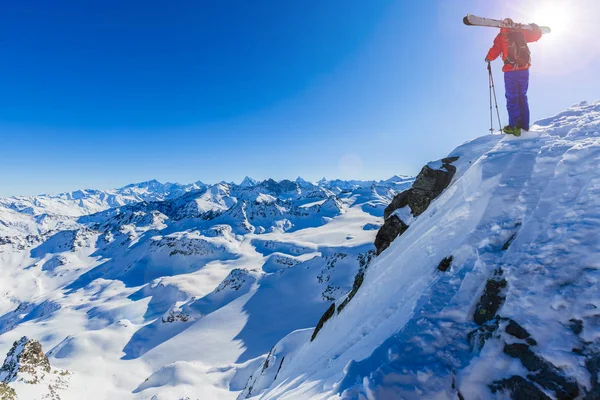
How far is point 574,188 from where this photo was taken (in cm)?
573

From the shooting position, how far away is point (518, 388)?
366 cm

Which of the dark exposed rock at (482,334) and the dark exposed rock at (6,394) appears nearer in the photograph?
the dark exposed rock at (482,334)

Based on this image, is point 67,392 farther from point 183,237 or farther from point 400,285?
point 183,237

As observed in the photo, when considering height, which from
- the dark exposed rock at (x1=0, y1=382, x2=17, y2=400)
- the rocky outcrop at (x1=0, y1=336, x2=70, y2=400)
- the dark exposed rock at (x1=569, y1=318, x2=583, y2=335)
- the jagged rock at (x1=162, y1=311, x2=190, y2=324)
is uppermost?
the dark exposed rock at (x1=569, y1=318, x2=583, y2=335)

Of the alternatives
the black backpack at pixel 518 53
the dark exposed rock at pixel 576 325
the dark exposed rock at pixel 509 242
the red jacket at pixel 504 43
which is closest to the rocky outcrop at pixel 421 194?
the red jacket at pixel 504 43

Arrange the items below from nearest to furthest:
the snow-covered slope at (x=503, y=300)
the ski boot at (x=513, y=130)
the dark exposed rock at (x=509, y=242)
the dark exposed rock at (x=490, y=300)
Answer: the snow-covered slope at (x=503, y=300)
the dark exposed rock at (x=490, y=300)
the dark exposed rock at (x=509, y=242)
the ski boot at (x=513, y=130)

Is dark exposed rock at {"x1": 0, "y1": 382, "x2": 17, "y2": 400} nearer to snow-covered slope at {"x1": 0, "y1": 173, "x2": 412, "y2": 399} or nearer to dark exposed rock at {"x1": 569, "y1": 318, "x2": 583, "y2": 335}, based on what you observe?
snow-covered slope at {"x1": 0, "y1": 173, "x2": 412, "y2": 399}

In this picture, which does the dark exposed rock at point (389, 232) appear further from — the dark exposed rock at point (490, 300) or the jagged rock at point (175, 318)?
the jagged rock at point (175, 318)

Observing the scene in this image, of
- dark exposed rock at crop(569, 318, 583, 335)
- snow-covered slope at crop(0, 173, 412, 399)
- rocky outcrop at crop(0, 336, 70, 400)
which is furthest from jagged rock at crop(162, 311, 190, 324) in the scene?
dark exposed rock at crop(569, 318, 583, 335)

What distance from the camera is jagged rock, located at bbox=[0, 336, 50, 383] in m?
25.2

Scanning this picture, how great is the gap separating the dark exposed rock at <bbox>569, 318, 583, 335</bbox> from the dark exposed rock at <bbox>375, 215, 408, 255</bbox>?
10957 millimetres

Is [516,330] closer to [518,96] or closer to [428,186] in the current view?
[518,96]

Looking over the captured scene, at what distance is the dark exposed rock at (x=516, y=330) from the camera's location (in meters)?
3.98

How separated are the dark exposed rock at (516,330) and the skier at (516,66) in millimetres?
9270
